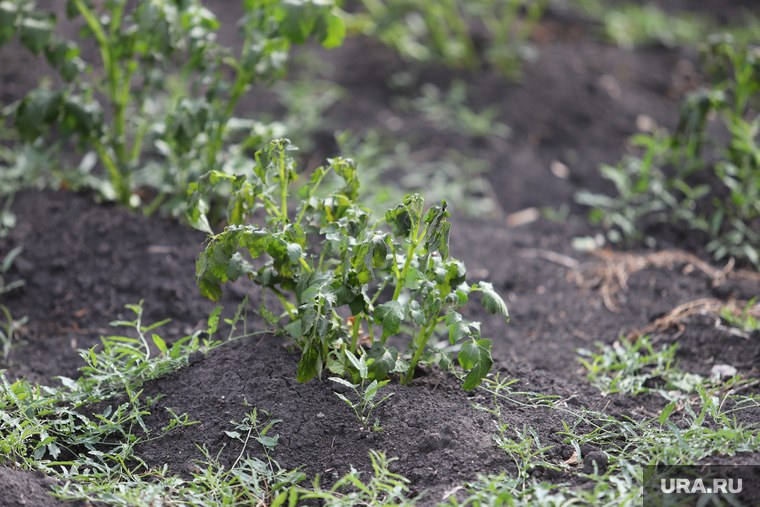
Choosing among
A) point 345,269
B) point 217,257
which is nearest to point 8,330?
point 217,257

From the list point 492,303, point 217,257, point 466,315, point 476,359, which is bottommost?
point 466,315

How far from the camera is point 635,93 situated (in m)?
4.78

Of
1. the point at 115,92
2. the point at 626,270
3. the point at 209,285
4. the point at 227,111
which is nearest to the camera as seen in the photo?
the point at 209,285

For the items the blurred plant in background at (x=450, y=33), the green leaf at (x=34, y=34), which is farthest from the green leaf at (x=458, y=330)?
the blurred plant in background at (x=450, y=33)

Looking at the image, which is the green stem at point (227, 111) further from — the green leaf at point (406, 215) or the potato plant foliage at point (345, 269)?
the green leaf at point (406, 215)

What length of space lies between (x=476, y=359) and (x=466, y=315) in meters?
1.10

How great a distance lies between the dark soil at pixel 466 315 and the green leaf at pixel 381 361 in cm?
16

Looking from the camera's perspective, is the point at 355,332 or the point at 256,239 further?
the point at 355,332

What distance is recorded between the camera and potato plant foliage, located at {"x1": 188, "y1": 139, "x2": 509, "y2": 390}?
5.83 ft

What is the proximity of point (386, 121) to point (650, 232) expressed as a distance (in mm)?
1988

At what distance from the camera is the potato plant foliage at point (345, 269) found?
1.78 meters

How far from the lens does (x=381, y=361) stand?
6.01ft

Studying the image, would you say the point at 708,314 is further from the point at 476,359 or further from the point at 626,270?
the point at 476,359

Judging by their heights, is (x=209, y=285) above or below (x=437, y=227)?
below
